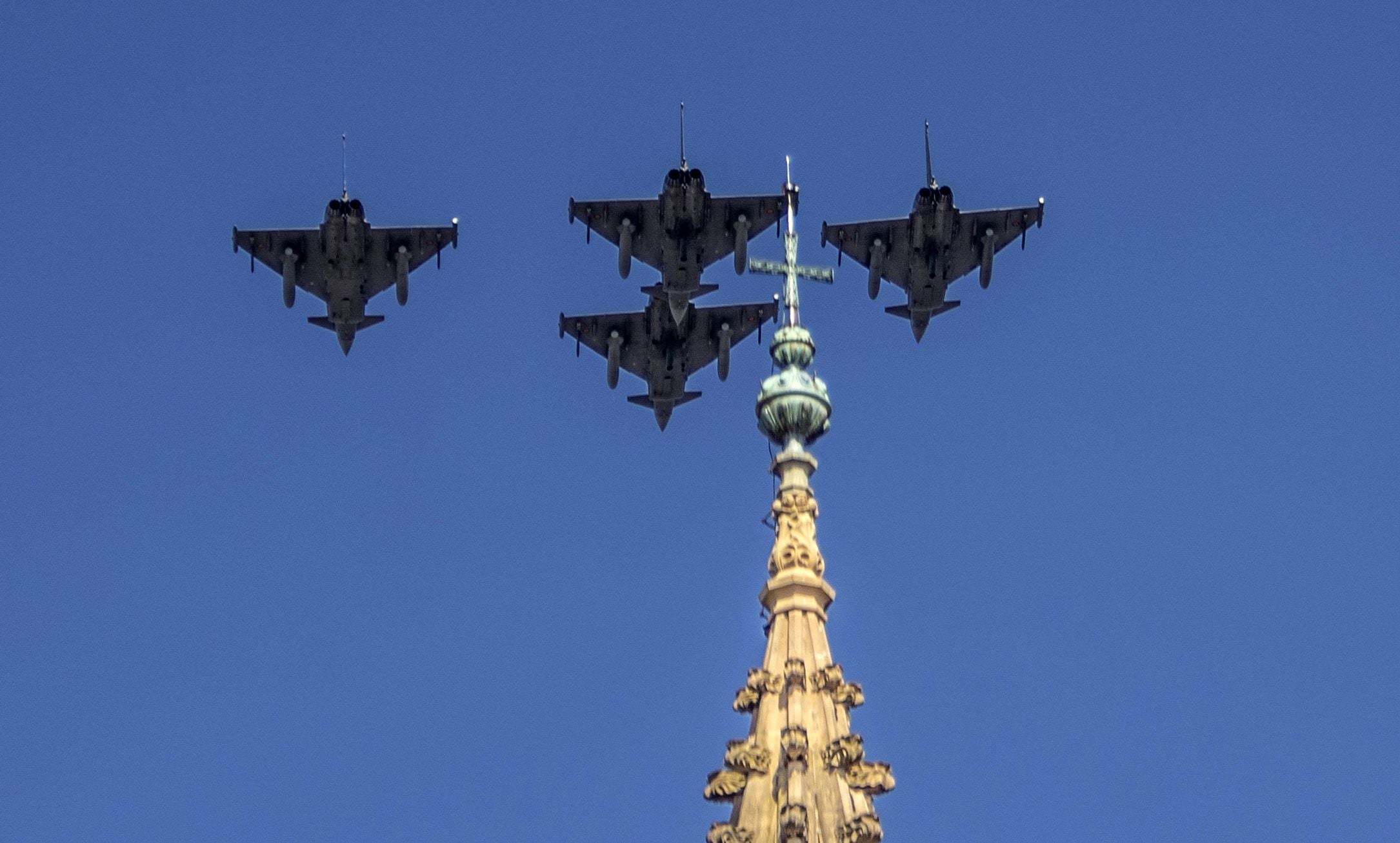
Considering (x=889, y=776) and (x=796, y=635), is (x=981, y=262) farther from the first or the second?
(x=889, y=776)

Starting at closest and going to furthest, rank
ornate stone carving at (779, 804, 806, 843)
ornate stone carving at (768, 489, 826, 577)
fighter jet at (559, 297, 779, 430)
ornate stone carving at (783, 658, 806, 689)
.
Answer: ornate stone carving at (779, 804, 806, 843)
ornate stone carving at (783, 658, 806, 689)
ornate stone carving at (768, 489, 826, 577)
fighter jet at (559, 297, 779, 430)

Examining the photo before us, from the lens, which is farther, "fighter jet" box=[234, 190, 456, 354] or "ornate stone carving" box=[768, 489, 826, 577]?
"fighter jet" box=[234, 190, 456, 354]

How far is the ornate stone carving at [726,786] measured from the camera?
61.4 meters

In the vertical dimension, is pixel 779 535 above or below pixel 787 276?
below

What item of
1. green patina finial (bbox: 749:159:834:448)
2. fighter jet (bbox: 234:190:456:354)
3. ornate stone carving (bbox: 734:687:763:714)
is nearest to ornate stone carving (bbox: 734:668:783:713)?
ornate stone carving (bbox: 734:687:763:714)

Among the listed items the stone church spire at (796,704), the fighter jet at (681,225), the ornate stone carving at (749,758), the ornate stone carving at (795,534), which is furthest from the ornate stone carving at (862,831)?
the fighter jet at (681,225)

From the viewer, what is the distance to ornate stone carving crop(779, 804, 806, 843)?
5803 centimetres

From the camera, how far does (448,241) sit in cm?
7462

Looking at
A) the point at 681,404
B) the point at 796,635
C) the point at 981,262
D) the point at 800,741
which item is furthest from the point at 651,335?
the point at 800,741

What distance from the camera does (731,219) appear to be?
73812mm

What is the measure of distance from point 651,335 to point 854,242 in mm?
5920

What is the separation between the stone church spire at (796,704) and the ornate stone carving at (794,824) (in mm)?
28

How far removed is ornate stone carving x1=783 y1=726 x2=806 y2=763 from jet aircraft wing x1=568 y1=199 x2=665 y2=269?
668 inches

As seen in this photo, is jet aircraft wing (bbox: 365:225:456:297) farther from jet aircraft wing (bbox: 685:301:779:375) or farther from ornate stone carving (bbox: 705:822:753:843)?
ornate stone carving (bbox: 705:822:753:843)
